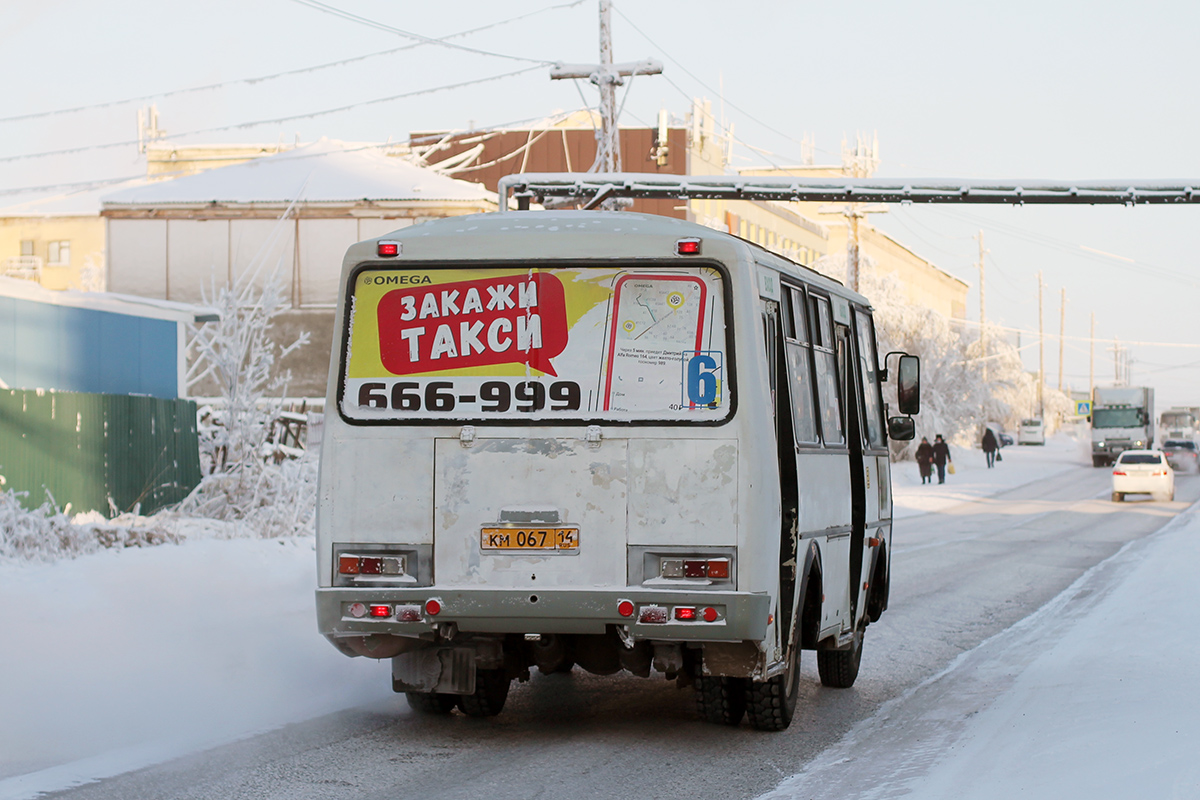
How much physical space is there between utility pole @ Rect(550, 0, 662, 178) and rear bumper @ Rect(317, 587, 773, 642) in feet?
84.0

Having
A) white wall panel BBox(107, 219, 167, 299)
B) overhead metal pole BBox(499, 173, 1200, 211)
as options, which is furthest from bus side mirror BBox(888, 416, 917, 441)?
white wall panel BBox(107, 219, 167, 299)

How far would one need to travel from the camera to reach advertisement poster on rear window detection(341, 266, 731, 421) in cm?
805

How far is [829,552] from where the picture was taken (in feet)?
31.6

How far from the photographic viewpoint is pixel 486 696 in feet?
30.2

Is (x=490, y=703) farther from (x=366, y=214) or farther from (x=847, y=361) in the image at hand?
(x=366, y=214)

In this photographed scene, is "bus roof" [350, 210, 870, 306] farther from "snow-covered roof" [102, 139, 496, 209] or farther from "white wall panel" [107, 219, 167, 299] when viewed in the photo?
"white wall panel" [107, 219, 167, 299]

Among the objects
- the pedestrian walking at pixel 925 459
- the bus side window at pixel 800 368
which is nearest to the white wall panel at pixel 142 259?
the pedestrian walking at pixel 925 459

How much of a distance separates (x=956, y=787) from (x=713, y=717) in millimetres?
2214

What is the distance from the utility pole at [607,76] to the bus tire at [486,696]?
24.6m

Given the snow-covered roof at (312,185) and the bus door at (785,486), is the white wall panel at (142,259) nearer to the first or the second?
the snow-covered roof at (312,185)

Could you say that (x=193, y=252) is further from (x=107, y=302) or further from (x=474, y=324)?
(x=474, y=324)

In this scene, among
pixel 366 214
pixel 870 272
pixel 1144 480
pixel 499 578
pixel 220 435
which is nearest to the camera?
pixel 499 578

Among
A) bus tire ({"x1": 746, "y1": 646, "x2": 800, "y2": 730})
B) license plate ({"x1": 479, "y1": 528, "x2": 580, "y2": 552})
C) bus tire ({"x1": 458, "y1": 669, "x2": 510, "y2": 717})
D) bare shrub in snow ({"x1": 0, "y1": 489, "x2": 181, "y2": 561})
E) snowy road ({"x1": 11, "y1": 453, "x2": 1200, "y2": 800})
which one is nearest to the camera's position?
snowy road ({"x1": 11, "y1": 453, "x2": 1200, "y2": 800})

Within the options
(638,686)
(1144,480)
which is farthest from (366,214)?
(638,686)
